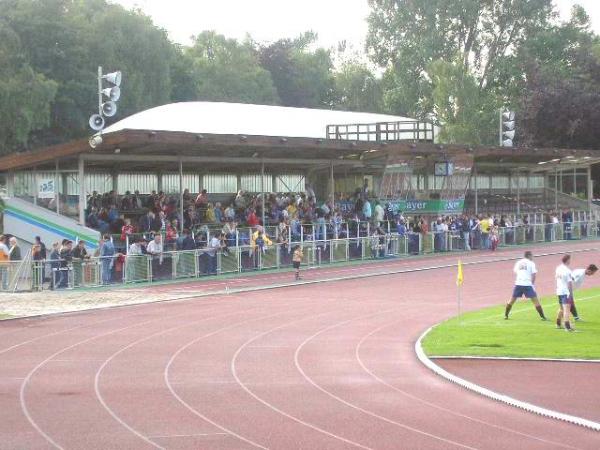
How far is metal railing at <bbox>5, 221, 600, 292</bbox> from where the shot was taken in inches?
1075

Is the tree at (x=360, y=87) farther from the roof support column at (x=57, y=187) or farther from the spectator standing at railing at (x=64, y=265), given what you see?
the spectator standing at railing at (x=64, y=265)

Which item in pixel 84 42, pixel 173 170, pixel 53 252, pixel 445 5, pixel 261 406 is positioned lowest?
pixel 261 406

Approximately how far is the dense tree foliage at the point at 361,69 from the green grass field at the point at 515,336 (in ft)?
102

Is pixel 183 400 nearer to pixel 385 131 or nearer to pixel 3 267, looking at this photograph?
pixel 3 267

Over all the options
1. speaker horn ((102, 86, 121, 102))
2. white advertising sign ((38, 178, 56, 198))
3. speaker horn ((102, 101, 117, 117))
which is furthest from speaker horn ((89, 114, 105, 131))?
white advertising sign ((38, 178, 56, 198))

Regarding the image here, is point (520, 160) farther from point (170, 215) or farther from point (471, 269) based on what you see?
point (170, 215)

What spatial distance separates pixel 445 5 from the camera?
239 ft

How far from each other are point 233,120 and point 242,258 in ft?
50.3

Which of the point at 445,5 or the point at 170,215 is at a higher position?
the point at 445,5

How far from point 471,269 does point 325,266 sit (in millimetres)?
5424

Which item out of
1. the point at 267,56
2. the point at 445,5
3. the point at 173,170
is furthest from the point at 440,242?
the point at 267,56

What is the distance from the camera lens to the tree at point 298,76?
9344 centimetres

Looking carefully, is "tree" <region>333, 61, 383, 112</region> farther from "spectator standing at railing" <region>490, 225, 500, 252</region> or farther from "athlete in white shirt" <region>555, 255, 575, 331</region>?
"athlete in white shirt" <region>555, 255, 575, 331</region>

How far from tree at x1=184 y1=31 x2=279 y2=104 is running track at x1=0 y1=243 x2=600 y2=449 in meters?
56.8
